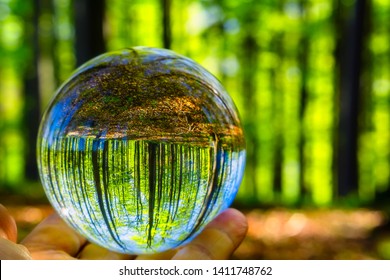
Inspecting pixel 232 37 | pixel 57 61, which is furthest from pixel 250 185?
pixel 57 61

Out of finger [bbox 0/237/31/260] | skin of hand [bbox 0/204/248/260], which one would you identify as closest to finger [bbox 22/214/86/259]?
skin of hand [bbox 0/204/248/260]

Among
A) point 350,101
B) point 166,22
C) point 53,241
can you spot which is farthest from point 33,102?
point 53,241

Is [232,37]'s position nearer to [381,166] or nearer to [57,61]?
[57,61]

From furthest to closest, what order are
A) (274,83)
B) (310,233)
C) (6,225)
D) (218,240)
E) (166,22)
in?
(274,83)
(166,22)
(310,233)
(218,240)
(6,225)

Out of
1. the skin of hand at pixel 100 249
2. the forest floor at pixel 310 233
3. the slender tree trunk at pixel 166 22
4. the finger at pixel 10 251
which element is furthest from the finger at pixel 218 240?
the slender tree trunk at pixel 166 22

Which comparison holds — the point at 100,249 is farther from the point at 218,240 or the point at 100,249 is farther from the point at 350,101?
the point at 350,101
